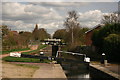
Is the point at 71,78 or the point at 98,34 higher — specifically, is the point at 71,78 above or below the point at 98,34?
below

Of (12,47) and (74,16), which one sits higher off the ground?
(74,16)

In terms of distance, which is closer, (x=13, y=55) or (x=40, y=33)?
(x=13, y=55)

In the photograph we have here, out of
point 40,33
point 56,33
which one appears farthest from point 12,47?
point 56,33

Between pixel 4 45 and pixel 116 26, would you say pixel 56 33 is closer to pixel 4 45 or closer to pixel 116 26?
pixel 4 45

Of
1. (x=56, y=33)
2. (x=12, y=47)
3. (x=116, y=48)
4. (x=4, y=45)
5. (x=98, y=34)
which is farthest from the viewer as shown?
(x=56, y=33)

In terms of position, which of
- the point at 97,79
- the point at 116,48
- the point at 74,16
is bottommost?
the point at 97,79

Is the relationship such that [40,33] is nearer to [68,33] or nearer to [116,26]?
[68,33]

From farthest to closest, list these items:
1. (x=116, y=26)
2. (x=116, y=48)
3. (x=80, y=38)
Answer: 1. (x=80, y=38)
2. (x=116, y=26)
3. (x=116, y=48)

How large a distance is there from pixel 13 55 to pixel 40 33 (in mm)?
65509

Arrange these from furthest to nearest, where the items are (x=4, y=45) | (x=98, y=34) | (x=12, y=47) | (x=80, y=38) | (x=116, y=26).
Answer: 1. (x=80, y=38)
2. (x=12, y=47)
3. (x=4, y=45)
4. (x=98, y=34)
5. (x=116, y=26)

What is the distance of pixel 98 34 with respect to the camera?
83.3ft

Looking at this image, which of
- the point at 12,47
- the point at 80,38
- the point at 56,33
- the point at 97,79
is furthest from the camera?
the point at 56,33

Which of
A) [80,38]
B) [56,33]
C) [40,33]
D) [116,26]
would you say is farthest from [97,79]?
[56,33]

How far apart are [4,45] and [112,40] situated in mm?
17921
